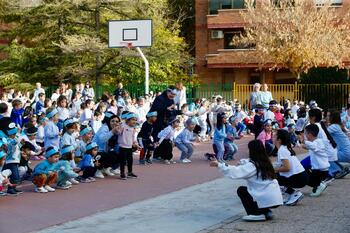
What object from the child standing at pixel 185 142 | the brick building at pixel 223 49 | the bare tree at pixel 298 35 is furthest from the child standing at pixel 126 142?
the brick building at pixel 223 49

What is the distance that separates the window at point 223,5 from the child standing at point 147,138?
33043mm

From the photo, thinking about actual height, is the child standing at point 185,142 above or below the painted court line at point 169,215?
above

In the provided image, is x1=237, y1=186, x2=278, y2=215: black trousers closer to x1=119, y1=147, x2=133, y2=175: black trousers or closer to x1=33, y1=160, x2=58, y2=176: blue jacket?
x1=33, y1=160, x2=58, y2=176: blue jacket

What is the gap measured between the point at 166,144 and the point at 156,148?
0.32 metres

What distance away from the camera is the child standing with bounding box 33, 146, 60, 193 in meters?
12.1

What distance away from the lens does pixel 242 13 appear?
147 feet

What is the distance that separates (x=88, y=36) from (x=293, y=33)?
13.7 meters

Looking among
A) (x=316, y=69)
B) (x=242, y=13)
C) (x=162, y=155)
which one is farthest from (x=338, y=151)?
(x=242, y=13)

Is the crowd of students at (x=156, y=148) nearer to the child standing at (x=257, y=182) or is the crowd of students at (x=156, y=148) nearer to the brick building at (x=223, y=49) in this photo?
the child standing at (x=257, y=182)

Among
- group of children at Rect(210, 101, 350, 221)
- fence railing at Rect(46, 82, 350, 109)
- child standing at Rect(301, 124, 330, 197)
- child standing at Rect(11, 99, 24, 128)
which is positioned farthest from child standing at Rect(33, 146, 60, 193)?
fence railing at Rect(46, 82, 350, 109)

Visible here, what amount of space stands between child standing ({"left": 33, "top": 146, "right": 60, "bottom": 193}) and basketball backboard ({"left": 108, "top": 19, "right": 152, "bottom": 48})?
1518cm

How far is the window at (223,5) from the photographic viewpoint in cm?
4856

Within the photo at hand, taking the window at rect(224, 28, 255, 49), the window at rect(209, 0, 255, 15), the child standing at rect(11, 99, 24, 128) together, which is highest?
the window at rect(209, 0, 255, 15)

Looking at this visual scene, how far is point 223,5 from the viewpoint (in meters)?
49.3
